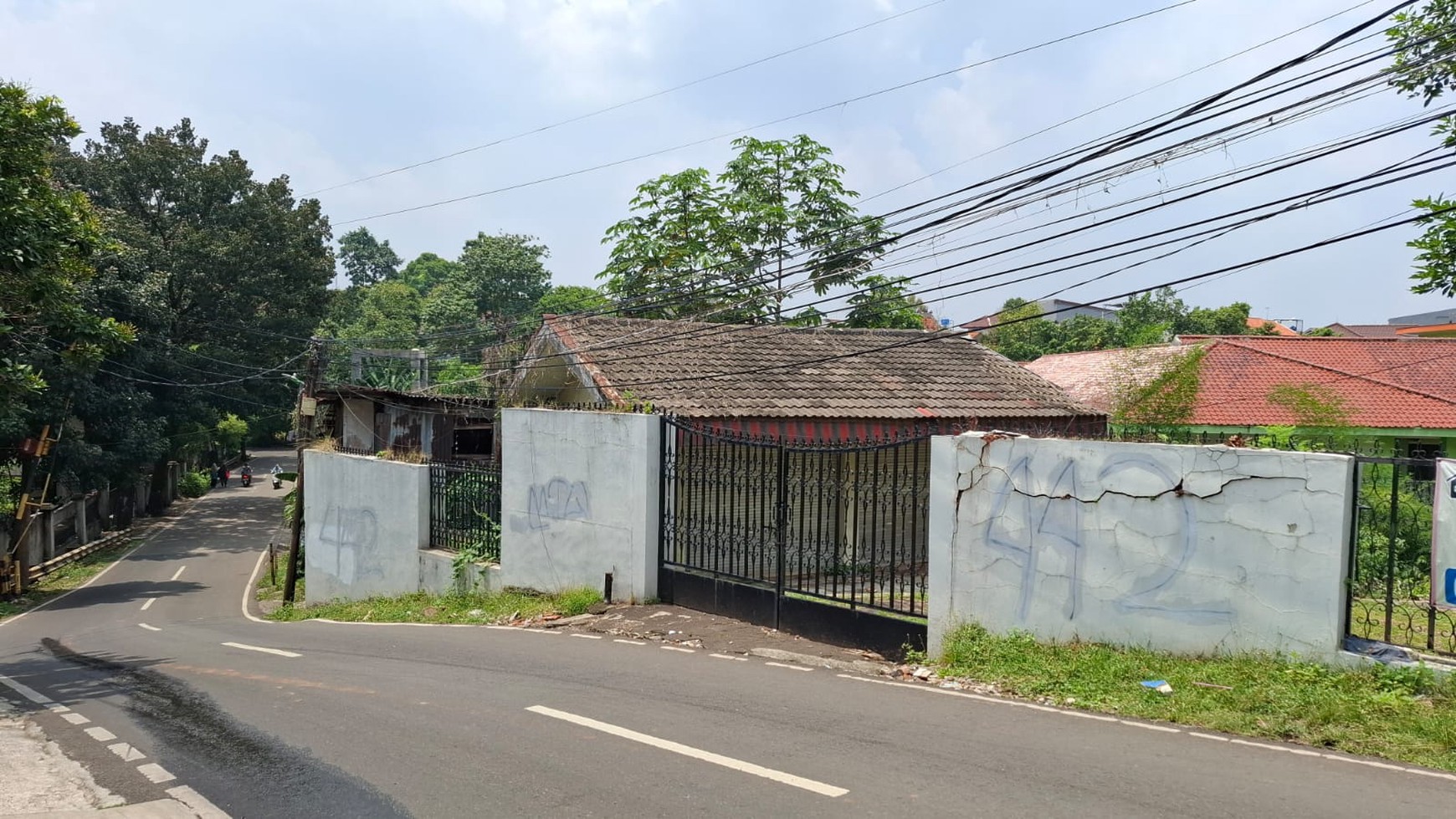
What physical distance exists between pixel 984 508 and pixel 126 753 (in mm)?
6880

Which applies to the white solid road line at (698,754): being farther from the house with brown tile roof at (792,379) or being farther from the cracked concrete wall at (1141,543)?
the house with brown tile roof at (792,379)

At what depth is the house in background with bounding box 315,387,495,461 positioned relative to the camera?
79.7ft

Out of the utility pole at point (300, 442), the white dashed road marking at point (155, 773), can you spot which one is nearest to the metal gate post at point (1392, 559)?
the white dashed road marking at point (155, 773)

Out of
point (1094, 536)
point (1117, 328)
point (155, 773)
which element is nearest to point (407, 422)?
point (155, 773)

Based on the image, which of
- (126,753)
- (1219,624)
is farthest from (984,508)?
(126,753)

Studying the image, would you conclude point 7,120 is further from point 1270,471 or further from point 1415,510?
point 1415,510

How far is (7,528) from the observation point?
26531mm

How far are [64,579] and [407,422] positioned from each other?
13.5m

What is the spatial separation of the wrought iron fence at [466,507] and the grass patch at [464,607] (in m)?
0.83

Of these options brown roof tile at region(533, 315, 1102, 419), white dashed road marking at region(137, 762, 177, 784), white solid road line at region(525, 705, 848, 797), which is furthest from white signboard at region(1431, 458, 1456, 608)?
brown roof tile at region(533, 315, 1102, 419)

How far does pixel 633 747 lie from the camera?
5836 mm

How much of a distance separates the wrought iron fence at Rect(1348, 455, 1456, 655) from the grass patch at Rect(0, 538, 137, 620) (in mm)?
27130

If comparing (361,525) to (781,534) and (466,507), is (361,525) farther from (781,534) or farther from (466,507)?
(781,534)

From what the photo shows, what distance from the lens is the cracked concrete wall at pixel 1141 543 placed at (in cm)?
646
